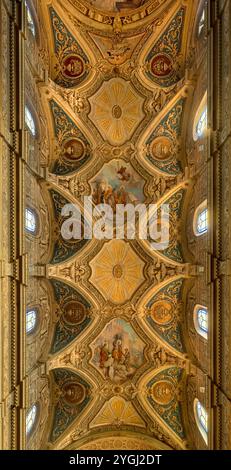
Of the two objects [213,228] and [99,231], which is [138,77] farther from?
[213,228]

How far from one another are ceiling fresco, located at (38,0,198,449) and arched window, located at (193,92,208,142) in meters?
0.87

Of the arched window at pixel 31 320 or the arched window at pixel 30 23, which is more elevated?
the arched window at pixel 30 23

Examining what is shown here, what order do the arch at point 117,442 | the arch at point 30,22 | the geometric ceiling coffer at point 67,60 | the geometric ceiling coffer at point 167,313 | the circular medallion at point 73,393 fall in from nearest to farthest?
the arch at point 30,22, the geometric ceiling coffer at point 67,60, the arch at point 117,442, the geometric ceiling coffer at point 167,313, the circular medallion at point 73,393

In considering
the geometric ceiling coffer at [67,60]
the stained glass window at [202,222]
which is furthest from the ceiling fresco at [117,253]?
the stained glass window at [202,222]

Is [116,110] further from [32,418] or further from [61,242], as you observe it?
[32,418]

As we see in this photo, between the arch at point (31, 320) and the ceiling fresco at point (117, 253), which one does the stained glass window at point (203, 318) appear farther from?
the arch at point (31, 320)

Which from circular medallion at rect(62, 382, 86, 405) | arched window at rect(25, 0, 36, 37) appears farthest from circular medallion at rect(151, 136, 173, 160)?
circular medallion at rect(62, 382, 86, 405)

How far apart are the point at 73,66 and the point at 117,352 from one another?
12.4 metres

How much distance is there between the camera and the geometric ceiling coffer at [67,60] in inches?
519

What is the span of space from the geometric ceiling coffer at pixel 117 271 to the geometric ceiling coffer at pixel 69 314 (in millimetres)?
1035

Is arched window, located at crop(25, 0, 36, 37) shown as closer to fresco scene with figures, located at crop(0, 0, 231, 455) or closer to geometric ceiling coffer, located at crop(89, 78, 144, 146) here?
fresco scene with figures, located at crop(0, 0, 231, 455)

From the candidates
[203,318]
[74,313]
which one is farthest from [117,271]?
[203,318]

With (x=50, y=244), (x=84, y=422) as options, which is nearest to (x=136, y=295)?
(x=50, y=244)

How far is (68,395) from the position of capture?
49.4ft
